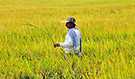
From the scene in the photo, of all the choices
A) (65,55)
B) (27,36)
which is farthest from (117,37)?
(65,55)

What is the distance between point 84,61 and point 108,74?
4.61 feet

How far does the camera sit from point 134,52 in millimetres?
8211

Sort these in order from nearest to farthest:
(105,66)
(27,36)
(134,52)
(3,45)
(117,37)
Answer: (105,66) → (134,52) → (3,45) → (117,37) → (27,36)

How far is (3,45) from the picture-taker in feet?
32.4

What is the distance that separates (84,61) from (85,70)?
589mm

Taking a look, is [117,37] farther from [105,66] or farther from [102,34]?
[105,66]

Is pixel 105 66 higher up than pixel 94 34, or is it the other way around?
pixel 105 66

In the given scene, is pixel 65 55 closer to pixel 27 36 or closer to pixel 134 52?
pixel 134 52

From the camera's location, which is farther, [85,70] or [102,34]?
[102,34]

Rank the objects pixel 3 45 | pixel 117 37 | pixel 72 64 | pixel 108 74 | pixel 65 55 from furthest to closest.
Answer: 1. pixel 117 37
2. pixel 3 45
3. pixel 65 55
4. pixel 72 64
5. pixel 108 74

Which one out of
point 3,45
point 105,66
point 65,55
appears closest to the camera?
point 105,66

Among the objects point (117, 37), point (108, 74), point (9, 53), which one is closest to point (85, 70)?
point (108, 74)

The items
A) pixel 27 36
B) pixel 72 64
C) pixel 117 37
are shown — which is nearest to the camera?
pixel 72 64

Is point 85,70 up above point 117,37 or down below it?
above
